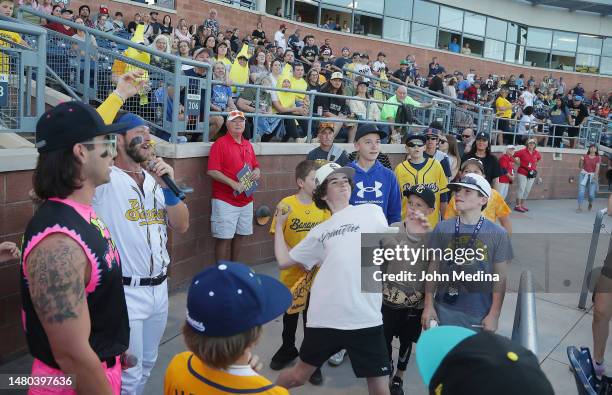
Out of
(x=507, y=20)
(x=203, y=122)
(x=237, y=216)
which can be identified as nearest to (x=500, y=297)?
(x=237, y=216)

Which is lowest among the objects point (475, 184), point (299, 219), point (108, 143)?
point (299, 219)

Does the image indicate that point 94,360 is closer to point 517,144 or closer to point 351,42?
point 517,144

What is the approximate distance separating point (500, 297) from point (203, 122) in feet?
13.9

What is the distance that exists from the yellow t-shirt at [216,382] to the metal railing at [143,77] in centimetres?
434

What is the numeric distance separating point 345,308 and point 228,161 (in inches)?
134

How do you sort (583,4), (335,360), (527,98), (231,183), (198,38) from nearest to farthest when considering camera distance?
(335,360) → (231,183) → (198,38) → (527,98) → (583,4)

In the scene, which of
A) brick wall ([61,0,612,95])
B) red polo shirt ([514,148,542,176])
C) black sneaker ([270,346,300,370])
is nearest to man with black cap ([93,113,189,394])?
black sneaker ([270,346,300,370])

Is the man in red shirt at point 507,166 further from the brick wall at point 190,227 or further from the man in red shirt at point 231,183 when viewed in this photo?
the man in red shirt at point 231,183

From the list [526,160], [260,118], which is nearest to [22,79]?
[260,118]

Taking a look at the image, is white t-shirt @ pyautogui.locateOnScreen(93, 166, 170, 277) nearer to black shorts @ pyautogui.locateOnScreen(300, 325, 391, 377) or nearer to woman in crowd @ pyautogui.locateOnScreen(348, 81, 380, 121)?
black shorts @ pyautogui.locateOnScreen(300, 325, 391, 377)

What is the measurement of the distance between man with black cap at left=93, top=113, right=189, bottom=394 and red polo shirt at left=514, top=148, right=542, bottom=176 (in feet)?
40.0

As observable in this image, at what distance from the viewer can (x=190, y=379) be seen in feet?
6.26

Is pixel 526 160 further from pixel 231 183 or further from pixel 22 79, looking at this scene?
pixel 22 79

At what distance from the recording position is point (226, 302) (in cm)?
183
